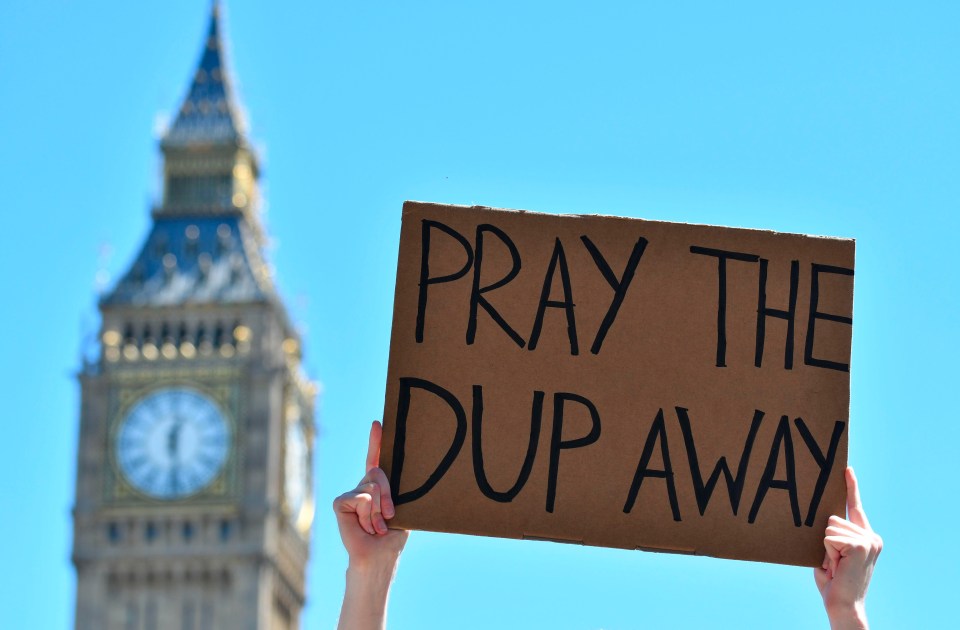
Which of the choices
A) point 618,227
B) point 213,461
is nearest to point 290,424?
point 213,461

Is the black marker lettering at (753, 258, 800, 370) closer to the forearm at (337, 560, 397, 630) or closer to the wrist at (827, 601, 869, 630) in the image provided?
the wrist at (827, 601, 869, 630)

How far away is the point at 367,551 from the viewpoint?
7242 millimetres

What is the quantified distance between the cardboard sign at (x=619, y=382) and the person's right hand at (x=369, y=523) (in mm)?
83

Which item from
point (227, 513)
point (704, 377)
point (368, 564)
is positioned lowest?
point (227, 513)

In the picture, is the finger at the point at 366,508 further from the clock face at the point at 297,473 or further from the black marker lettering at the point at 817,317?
the clock face at the point at 297,473

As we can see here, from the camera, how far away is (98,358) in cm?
7994

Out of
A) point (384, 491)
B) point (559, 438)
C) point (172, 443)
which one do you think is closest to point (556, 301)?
point (559, 438)

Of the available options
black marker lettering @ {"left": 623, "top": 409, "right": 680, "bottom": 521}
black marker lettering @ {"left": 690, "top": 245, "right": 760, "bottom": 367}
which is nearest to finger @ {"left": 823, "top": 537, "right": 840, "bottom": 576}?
black marker lettering @ {"left": 623, "top": 409, "right": 680, "bottom": 521}

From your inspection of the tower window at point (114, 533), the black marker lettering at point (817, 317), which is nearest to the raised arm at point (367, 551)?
the black marker lettering at point (817, 317)

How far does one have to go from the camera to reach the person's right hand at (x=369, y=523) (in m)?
7.20

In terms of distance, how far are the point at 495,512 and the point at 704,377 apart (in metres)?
0.81

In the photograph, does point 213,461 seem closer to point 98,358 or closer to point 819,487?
point 98,358

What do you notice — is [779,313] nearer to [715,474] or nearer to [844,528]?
[715,474]

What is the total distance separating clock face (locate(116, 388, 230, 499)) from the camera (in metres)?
79.0
